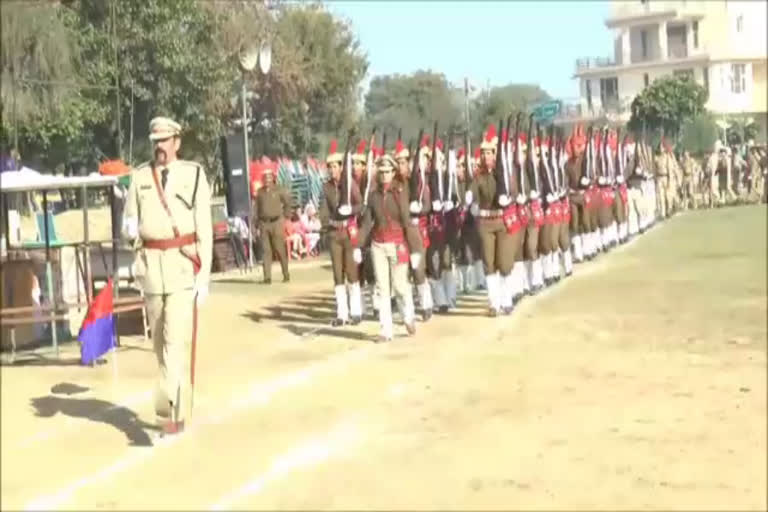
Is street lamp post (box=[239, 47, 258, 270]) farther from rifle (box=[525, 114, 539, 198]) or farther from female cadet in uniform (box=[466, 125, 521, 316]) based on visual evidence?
rifle (box=[525, 114, 539, 198])

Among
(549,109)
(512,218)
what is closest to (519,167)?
(512,218)

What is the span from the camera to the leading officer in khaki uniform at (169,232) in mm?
3066

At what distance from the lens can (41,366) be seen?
2.70 meters

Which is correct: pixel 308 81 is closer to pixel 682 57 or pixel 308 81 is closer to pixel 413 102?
pixel 413 102

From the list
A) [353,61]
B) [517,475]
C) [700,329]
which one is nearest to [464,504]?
[517,475]

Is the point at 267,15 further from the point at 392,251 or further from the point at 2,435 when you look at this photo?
the point at 392,251

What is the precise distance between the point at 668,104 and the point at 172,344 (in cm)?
150

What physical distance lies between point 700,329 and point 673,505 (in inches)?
110

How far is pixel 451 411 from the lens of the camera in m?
4.98

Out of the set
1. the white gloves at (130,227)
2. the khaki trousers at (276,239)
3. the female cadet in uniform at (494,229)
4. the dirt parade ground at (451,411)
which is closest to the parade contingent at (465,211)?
the female cadet in uniform at (494,229)

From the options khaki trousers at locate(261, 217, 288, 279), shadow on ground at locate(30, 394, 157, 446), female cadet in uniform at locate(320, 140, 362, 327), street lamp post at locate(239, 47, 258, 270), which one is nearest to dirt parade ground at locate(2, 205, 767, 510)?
shadow on ground at locate(30, 394, 157, 446)

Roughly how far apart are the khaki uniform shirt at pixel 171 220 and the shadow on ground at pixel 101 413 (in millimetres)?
317

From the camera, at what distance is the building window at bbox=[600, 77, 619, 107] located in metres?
3.85

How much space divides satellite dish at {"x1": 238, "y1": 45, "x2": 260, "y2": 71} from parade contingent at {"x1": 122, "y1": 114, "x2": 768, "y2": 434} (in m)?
1.38
